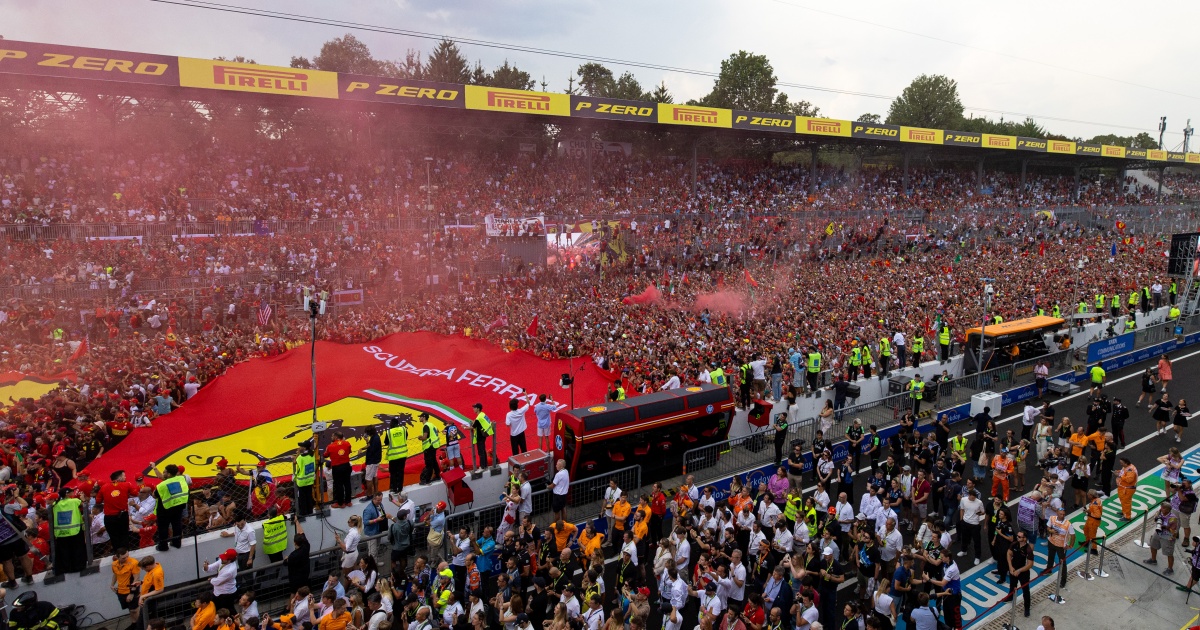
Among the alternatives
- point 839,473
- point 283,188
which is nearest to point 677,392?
point 839,473

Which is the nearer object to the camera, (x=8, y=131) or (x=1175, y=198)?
(x=8, y=131)

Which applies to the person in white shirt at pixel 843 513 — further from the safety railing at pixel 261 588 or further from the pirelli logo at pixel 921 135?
the pirelli logo at pixel 921 135

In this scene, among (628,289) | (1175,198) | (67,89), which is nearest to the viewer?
(67,89)

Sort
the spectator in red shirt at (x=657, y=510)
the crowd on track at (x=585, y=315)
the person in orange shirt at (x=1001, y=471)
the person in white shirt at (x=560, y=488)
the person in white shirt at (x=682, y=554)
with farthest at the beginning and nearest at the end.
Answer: the person in orange shirt at (x=1001, y=471) < the person in white shirt at (x=560, y=488) < the spectator in red shirt at (x=657, y=510) < the person in white shirt at (x=682, y=554) < the crowd on track at (x=585, y=315)

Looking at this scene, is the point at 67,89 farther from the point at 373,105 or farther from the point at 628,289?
the point at 628,289

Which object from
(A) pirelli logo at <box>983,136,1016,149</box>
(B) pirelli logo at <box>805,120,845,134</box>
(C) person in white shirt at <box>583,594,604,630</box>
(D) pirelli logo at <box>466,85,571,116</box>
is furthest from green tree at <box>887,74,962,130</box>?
(C) person in white shirt at <box>583,594,604,630</box>

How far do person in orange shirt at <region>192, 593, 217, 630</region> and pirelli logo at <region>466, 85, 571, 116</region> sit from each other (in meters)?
25.2

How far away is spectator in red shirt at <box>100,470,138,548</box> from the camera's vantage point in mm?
9062

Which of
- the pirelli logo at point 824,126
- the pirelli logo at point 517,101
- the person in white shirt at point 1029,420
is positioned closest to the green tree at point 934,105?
the pirelli logo at point 824,126

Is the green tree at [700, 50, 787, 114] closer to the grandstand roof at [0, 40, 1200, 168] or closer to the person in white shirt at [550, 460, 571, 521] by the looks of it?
the grandstand roof at [0, 40, 1200, 168]

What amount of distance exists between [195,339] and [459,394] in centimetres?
862

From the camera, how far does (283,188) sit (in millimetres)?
28641

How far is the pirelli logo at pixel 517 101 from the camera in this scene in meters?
29.5

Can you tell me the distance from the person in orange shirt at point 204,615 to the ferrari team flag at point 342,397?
13.1 ft
